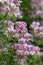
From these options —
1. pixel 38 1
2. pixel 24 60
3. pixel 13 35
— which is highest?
pixel 13 35

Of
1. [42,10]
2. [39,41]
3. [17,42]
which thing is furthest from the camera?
[42,10]

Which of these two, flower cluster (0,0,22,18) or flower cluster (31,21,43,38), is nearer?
flower cluster (0,0,22,18)

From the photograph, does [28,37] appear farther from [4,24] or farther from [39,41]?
[39,41]

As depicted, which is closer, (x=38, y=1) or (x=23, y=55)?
(x=23, y=55)

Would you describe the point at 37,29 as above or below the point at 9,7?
below

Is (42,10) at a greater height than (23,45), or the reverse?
(23,45)

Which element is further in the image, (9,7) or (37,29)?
(37,29)

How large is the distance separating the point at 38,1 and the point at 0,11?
3387 mm

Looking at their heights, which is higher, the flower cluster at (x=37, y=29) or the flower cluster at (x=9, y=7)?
the flower cluster at (x=9, y=7)

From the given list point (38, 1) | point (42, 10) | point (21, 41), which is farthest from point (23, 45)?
point (38, 1)

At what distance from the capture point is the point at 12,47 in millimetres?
4066

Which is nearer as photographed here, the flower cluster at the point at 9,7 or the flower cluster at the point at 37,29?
the flower cluster at the point at 9,7

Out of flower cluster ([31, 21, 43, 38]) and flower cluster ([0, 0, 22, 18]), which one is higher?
flower cluster ([0, 0, 22, 18])

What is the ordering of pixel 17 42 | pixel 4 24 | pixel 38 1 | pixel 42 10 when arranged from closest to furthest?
pixel 4 24, pixel 17 42, pixel 42 10, pixel 38 1
